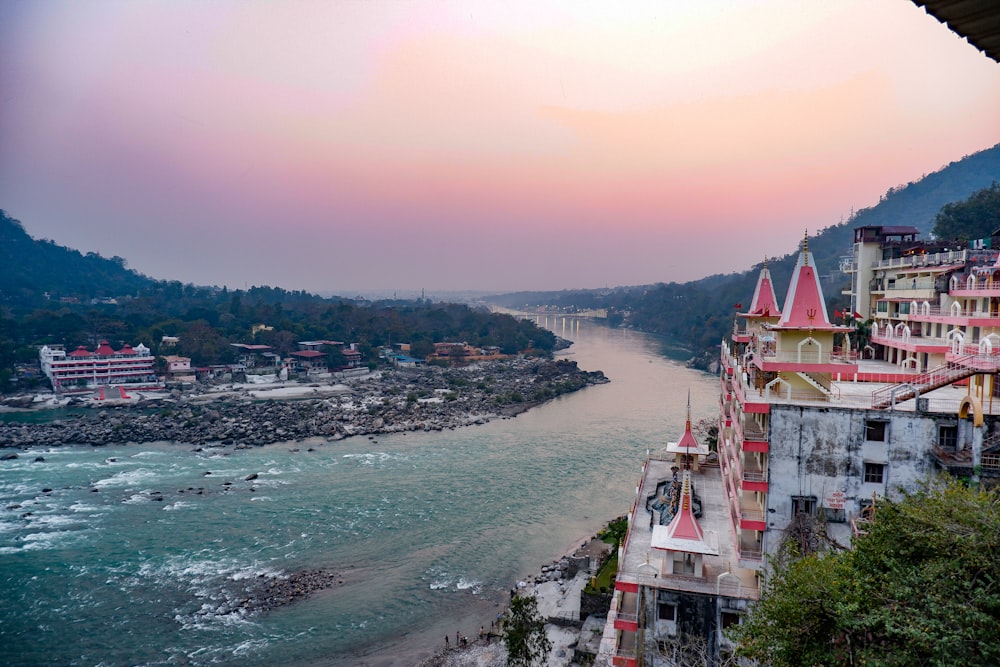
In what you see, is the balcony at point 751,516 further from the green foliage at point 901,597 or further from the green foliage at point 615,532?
the green foliage at point 615,532

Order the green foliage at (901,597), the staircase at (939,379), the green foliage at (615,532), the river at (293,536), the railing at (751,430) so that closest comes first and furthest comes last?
1. the green foliage at (901,597)
2. the staircase at (939,379)
3. the railing at (751,430)
4. the river at (293,536)
5. the green foliage at (615,532)

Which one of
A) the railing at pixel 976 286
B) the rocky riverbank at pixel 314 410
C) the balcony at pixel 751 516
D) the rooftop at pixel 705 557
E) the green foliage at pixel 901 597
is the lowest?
the rocky riverbank at pixel 314 410

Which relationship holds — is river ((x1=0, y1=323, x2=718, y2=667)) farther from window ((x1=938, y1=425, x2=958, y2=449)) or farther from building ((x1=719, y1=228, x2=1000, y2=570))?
window ((x1=938, y1=425, x2=958, y2=449))

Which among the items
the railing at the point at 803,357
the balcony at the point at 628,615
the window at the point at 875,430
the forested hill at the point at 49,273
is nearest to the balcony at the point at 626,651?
the balcony at the point at 628,615

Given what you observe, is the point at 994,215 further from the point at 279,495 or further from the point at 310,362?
the point at 310,362

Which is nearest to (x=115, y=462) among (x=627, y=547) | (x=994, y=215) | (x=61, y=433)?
(x=61, y=433)

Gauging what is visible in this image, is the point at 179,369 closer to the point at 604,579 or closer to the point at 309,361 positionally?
the point at 309,361
